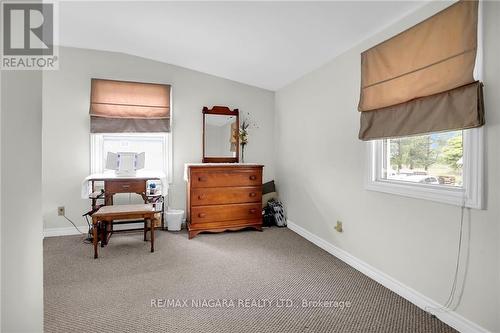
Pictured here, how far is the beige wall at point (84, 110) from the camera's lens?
11.9 feet

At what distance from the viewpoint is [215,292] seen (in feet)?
7.18

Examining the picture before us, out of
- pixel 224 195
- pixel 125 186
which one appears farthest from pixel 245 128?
pixel 125 186

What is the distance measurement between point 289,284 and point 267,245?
0.99 metres

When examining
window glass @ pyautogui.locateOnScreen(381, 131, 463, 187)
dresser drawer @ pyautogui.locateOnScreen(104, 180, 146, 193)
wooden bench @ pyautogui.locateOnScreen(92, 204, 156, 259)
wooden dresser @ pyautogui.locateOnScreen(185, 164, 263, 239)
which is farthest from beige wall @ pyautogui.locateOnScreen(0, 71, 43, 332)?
wooden dresser @ pyautogui.locateOnScreen(185, 164, 263, 239)

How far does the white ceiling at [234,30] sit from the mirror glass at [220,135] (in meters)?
0.76

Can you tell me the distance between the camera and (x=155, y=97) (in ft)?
13.1

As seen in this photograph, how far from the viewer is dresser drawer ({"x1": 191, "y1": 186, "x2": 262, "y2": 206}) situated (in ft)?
11.8

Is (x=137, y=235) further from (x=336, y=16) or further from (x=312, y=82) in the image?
(x=336, y=16)

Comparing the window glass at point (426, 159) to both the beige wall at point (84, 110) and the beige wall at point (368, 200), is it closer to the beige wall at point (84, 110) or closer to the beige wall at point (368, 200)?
the beige wall at point (368, 200)

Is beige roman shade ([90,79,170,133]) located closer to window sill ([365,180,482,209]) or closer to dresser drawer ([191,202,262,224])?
dresser drawer ([191,202,262,224])

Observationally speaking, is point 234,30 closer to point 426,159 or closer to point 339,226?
point 426,159

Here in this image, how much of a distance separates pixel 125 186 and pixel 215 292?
1.86 meters

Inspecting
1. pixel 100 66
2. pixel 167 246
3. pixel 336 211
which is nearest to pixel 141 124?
pixel 100 66

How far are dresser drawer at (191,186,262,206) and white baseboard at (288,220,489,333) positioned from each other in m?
1.05
